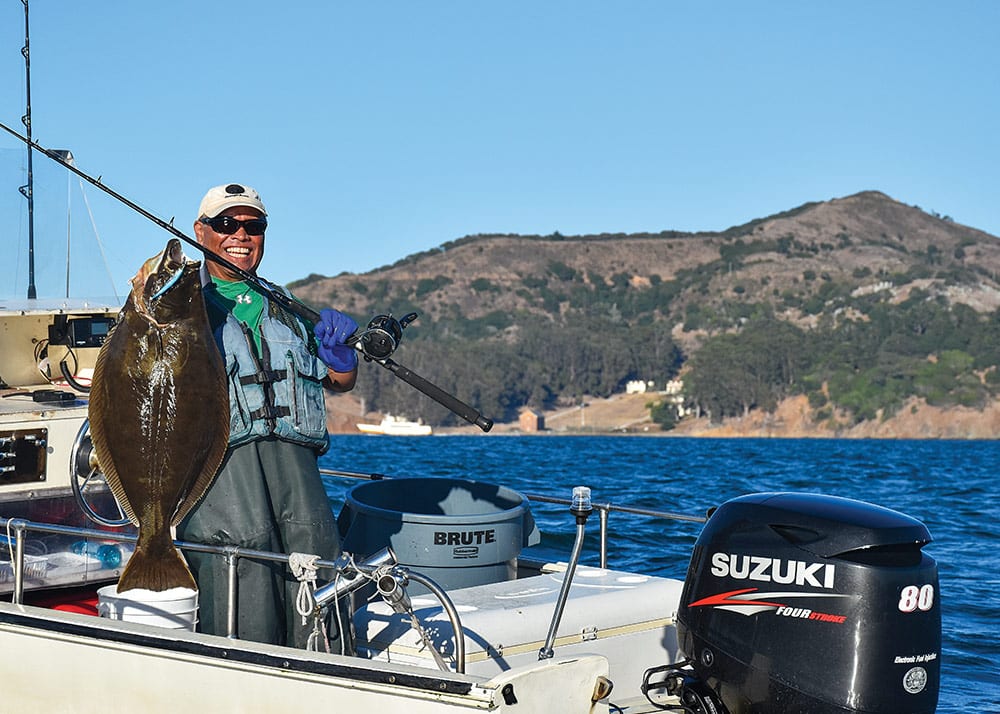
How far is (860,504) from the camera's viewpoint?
439 cm

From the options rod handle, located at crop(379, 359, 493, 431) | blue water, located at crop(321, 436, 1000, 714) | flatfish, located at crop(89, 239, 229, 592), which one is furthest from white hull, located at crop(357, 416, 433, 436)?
flatfish, located at crop(89, 239, 229, 592)

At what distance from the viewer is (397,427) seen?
95625 mm

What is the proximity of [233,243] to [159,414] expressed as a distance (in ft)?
2.51

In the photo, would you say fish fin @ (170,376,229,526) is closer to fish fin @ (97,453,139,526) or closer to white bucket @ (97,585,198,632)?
fish fin @ (97,453,139,526)

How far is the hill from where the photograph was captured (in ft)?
382

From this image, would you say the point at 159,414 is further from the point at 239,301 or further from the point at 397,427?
the point at 397,427

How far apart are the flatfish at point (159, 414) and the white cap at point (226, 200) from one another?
1.30 ft

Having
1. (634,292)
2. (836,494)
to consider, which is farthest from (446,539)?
(634,292)

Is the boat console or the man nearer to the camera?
the man

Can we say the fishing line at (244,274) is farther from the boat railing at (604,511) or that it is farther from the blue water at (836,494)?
the blue water at (836,494)

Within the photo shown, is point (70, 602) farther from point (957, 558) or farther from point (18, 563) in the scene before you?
point (957, 558)

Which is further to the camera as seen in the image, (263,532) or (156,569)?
(263,532)

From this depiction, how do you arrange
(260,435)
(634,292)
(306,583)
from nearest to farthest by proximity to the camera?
(306,583) < (260,435) < (634,292)

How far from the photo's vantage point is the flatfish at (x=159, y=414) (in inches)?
165
